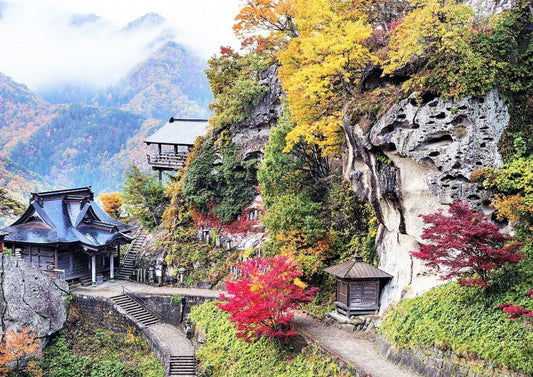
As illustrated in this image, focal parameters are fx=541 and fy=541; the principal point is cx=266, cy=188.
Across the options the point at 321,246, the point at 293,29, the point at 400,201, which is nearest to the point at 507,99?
the point at 400,201

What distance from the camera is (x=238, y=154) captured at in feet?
120

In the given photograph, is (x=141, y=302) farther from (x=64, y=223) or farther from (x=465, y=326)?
(x=465, y=326)

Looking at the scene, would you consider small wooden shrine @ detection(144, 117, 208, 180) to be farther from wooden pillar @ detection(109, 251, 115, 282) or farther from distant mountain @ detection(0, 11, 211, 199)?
distant mountain @ detection(0, 11, 211, 199)

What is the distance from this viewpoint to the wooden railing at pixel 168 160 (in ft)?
137

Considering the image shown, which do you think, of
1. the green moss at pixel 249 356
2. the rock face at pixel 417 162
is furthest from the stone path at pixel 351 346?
the rock face at pixel 417 162

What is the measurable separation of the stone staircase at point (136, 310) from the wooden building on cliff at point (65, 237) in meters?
3.71

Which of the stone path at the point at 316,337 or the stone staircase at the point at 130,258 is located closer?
the stone path at the point at 316,337

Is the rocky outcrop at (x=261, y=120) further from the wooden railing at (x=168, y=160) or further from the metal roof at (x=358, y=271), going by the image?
the metal roof at (x=358, y=271)

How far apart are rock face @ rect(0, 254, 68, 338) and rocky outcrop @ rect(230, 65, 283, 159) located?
14.5m

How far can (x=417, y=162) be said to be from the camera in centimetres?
1959

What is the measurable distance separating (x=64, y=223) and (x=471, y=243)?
2632cm

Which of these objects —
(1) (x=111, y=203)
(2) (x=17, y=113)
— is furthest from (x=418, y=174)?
(2) (x=17, y=113)

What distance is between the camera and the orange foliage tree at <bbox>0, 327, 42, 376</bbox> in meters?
25.3

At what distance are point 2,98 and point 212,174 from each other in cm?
5905
